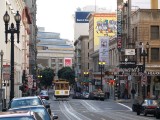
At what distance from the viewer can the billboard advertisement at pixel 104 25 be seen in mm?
133875

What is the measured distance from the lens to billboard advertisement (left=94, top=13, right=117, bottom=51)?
439 ft

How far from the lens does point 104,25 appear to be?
136750mm

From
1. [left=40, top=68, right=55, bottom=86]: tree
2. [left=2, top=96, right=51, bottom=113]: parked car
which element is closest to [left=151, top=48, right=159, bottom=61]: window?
[left=2, top=96, right=51, bottom=113]: parked car

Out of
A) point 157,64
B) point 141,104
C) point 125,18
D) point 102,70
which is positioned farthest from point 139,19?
point 102,70

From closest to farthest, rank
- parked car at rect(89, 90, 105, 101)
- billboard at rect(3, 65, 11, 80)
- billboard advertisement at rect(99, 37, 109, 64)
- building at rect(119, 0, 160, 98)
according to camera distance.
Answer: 1. billboard at rect(3, 65, 11, 80)
2. building at rect(119, 0, 160, 98)
3. parked car at rect(89, 90, 105, 101)
4. billboard advertisement at rect(99, 37, 109, 64)

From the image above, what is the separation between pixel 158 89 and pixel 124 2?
24583 millimetres

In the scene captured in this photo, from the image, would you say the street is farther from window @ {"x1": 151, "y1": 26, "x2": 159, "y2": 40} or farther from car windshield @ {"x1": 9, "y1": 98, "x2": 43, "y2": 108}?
car windshield @ {"x1": 9, "y1": 98, "x2": 43, "y2": 108}

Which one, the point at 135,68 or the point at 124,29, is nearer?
the point at 135,68

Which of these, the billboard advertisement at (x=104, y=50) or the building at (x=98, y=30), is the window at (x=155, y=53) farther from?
the building at (x=98, y=30)

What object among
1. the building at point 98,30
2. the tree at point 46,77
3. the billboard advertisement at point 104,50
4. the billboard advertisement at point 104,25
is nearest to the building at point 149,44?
the billboard advertisement at point 104,50

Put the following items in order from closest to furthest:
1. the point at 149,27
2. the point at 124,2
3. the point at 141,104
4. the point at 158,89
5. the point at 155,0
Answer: the point at 141,104 < the point at 158,89 < the point at 149,27 < the point at 155,0 < the point at 124,2

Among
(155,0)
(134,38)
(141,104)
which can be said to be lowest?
(141,104)

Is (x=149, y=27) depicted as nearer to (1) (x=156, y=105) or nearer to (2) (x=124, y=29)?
(2) (x=124, y=29)

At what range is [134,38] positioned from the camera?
82.0m
